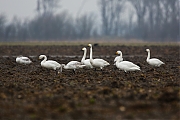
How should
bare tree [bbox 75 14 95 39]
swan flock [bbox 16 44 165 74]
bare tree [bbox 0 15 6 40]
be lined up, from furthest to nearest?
bare tree [bbox 75 14 95 39], bare tree [bbox 0 15 6 40], swan flock [bbox 16 44 165 74]

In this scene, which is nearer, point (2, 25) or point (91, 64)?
point (91, 64)

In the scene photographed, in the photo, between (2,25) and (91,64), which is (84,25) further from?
(91,64)

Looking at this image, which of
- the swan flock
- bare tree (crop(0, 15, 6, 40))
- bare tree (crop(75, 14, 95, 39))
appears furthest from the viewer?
bare tree (crop(75, 14, 95, 39))

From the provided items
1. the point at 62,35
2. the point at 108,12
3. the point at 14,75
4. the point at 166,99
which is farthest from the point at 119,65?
the point at 108,12

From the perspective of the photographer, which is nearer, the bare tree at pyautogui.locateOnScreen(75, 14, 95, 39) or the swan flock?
the swan flock

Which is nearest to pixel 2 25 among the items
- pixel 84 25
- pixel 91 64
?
pixel 84 25

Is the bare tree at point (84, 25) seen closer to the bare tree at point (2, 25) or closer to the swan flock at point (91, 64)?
the bare tree at point (2, 25)

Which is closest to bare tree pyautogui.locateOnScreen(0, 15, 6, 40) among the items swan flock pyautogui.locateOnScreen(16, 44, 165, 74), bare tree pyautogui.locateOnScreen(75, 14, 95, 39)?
bare tree pyautogui.locateOnScreen(75, 14, 95, 39)

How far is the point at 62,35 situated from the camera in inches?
3551

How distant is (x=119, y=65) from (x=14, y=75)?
4231mm

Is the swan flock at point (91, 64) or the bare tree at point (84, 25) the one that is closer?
the swan flock at point (91, 64)

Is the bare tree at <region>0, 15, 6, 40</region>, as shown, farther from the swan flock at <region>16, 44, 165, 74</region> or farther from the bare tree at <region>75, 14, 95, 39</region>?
the swan flock at <region>16, 44, 165, 74</region>

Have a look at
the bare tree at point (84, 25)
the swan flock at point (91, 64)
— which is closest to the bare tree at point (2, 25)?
the bare tree at point (84, 25)

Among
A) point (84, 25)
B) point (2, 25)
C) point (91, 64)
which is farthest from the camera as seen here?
point (84, 25)
